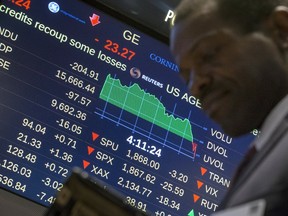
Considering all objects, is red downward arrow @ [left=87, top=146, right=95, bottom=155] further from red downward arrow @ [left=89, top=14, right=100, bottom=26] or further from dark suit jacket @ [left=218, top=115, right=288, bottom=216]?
dark suit jacket @ [left=218, top=115, right=288, bottom=216]

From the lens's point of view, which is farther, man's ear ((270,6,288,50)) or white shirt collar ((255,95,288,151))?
man's ear ((270,6,288,50))

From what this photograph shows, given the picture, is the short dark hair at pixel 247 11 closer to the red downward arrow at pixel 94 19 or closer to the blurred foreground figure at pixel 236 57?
the blurred foreground figure at pixel 236 57

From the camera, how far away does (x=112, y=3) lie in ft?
8.77

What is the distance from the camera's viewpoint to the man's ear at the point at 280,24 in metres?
1.49

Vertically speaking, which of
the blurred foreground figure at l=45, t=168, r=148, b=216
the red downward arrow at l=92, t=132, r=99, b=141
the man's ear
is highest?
the man's ear

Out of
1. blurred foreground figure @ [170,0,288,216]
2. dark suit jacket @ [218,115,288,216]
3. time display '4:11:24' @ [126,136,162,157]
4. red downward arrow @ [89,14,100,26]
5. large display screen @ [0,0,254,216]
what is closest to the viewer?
dark suit jacket @ [218,115,288,216]

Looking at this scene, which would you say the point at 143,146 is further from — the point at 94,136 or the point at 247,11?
the point at 247,11

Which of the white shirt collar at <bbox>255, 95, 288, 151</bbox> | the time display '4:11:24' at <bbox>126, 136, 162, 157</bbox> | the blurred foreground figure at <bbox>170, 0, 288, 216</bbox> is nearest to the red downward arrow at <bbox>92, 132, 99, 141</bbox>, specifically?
the time display '4:11:24' at <bbox>126, 136, 162, 157</bbox>

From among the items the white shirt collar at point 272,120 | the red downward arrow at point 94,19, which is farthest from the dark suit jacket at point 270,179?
the red downward arrow at point 94,19

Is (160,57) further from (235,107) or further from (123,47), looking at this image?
(235,107)

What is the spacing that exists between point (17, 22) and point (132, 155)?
2.26 feet

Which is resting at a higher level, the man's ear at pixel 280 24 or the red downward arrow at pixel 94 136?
the man's ear at pixel 280 24

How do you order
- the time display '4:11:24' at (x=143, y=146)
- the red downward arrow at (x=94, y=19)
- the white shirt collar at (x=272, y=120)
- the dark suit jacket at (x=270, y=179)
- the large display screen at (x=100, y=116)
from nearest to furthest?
the dark suit jacket at (x=270, y=179)
the white shirt collar at (x=272, y=120)
the large display screen at (x=100, y=116)
the time display '4:11:24' at (x=143, y=146)
the red downward arrow at (x=94, y=19)

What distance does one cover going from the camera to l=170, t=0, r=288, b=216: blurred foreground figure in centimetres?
144
